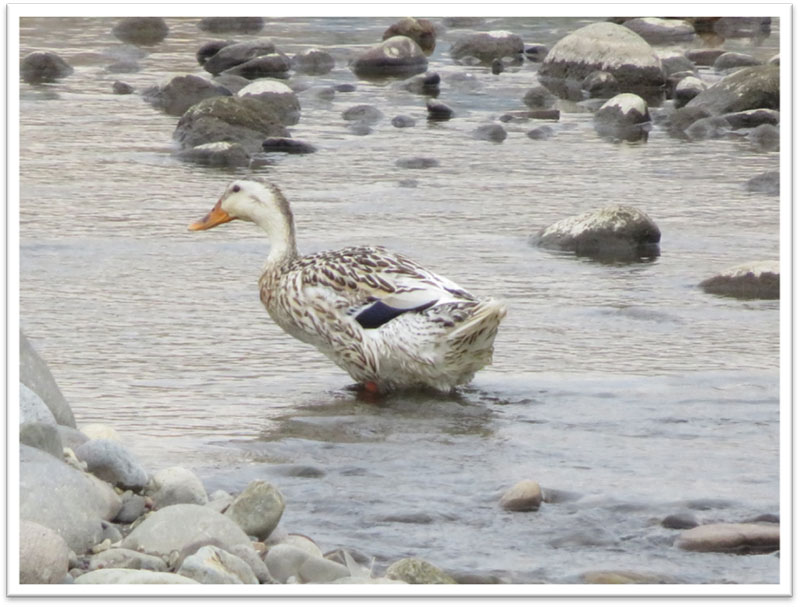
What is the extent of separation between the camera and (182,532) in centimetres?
531

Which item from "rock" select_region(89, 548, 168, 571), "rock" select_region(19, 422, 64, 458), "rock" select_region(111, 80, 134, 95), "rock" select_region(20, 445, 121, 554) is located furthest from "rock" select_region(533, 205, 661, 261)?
"rock" select_region(111, 80, 134, 95)

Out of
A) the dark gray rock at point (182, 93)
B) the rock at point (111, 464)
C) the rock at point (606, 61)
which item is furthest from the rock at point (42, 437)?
the rock at point (606, 61)

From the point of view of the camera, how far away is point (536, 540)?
5.78 meters

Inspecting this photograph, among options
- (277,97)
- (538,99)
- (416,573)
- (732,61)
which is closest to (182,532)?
(416,573)

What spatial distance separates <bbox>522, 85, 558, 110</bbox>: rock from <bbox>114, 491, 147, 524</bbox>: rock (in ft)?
35.3

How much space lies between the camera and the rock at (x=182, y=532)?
527 centimetres

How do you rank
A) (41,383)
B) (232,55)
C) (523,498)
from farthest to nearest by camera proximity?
(232,55) → (41,383) → (523,498)

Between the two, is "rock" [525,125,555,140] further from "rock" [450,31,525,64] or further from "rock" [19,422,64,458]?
"rock" [19,422,64,458]

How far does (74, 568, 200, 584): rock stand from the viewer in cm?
477

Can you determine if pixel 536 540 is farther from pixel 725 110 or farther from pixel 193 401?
pixel 725 110

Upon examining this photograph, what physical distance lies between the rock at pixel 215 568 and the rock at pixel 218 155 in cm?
835

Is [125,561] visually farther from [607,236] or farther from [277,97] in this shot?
[277,97]

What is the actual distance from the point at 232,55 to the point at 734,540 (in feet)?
43.3

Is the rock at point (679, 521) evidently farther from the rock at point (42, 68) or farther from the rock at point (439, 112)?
the rock at point (42, 68)
